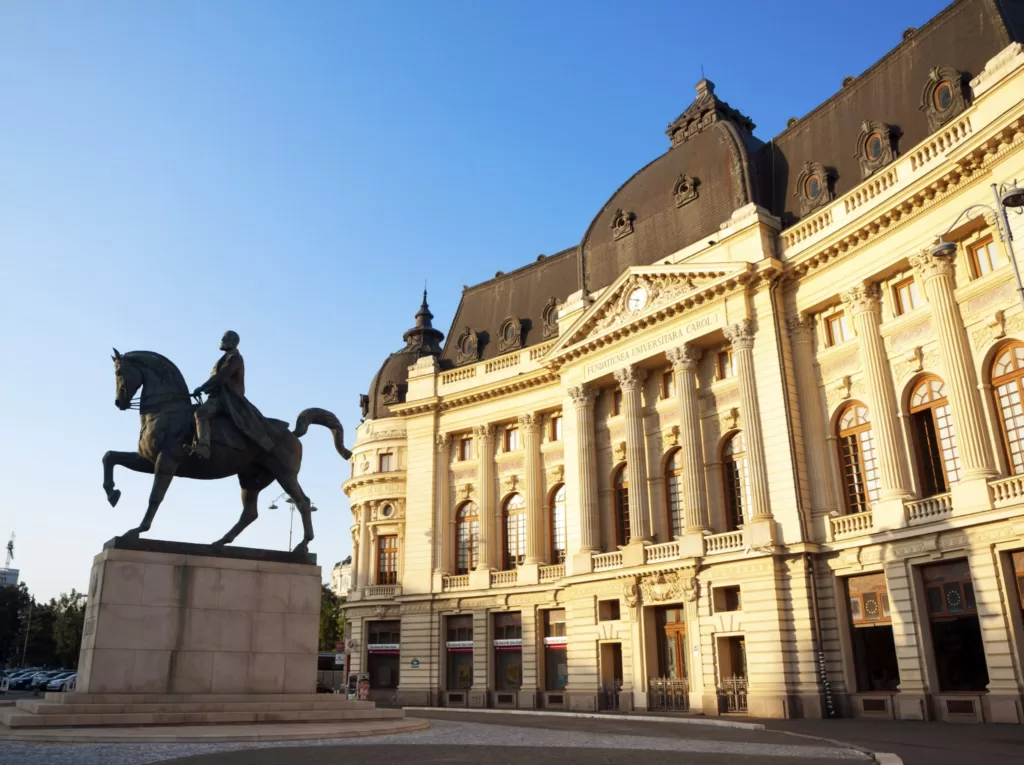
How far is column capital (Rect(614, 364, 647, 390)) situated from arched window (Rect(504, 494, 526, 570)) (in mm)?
10270

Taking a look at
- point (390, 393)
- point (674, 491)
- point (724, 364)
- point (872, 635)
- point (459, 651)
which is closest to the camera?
point (872, 635)

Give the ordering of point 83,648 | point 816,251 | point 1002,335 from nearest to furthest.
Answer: point 83,648 → point 1002,335 → point 816,251

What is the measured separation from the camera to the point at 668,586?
3697cm

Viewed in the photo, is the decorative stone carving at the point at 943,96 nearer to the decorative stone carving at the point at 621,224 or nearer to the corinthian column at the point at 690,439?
the corinthian column at the point at 690,439

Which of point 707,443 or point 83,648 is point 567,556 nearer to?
point 707,443

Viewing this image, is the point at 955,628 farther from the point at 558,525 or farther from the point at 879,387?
the point at 558,525

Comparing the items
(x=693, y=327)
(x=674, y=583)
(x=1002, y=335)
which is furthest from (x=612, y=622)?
(x=1002, y=335)

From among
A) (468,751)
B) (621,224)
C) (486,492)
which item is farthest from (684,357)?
(468,751)

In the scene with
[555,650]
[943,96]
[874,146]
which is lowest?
[555,650]

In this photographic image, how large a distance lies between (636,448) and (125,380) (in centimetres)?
2550

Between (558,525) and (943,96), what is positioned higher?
(943,96)

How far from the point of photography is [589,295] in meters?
45.5

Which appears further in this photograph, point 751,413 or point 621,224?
point 621,224

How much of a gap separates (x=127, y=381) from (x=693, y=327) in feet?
83.2
